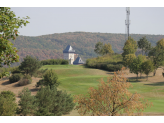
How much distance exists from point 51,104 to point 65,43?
154m

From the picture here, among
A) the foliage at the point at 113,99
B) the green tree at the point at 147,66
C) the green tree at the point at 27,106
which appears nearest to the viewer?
the foliage at the point at 113,99

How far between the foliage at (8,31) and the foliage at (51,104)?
6912mm

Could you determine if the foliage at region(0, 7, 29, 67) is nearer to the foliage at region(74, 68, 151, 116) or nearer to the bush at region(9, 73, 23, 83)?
the foliage at region(74, 68, 151, 116)

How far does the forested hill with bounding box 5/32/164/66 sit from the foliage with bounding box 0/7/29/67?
11437cm

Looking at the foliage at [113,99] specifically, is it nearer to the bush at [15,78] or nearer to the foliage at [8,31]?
the foliage at [8,31]

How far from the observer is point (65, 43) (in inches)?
6580

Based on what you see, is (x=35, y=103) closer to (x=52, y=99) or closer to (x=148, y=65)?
(x=52, y=99)

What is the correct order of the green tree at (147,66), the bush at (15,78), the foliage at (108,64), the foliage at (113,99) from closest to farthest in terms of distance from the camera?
the foliage at (113,99), the bush at (15,78), the green tree at (147,66), the foliage at (108,64)

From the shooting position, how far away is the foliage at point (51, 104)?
549 inches

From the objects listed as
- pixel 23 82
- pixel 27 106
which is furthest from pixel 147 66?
pixel 27 106

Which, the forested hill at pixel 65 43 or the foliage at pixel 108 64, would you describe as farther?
the forested hill at pixel 65 43

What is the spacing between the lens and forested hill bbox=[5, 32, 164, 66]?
13238 centimetres

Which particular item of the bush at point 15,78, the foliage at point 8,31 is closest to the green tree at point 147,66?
the bush at point 15,78
